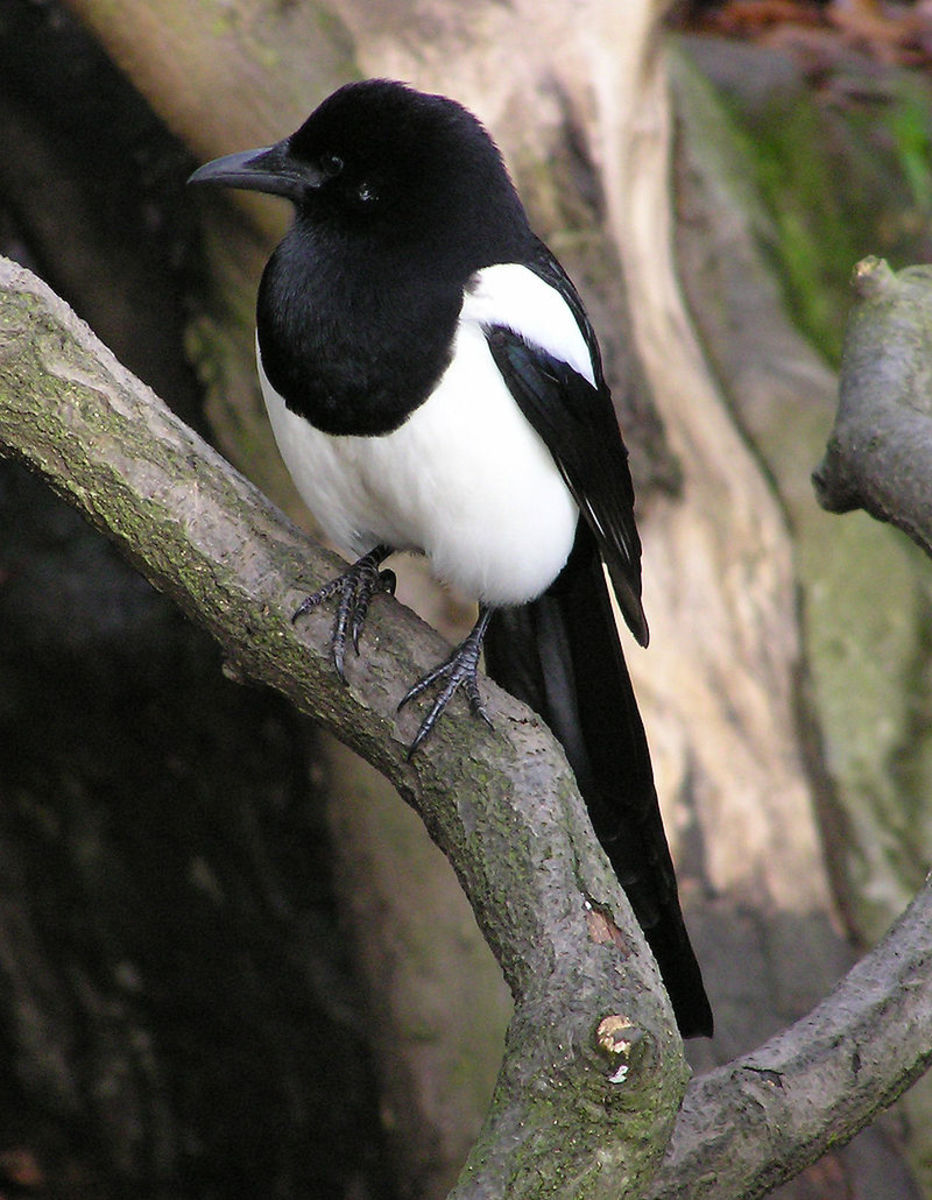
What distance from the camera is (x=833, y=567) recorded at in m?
2.98

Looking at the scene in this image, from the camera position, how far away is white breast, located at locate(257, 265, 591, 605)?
1.53 meters

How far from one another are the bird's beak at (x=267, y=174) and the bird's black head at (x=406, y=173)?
18mm

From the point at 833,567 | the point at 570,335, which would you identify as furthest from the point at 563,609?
the point at 833,567

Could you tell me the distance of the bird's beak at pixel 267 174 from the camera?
64.7 inches

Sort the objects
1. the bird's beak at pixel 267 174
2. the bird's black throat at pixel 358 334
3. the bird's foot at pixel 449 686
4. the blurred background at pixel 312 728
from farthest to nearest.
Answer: the blurred background at pixel 312 728, the bird's beak at pixel 267 174, the bird's black throat at pixel 358 334, the bird's foot at pixel 449 686

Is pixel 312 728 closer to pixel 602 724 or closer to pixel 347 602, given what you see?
pixel 602 724

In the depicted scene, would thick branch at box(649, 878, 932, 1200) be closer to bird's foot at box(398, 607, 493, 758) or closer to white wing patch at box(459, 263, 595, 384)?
bird's foot at box(398, 607, 493, 758)

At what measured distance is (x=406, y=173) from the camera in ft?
5.23

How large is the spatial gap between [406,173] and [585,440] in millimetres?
360

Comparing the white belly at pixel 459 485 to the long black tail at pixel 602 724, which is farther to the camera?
the long black tail at pixel 602 724

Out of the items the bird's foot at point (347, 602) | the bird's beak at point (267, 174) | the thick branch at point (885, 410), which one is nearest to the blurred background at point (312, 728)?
the bird's beak at point (267, 174)

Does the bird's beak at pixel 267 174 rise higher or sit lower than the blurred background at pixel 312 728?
higher

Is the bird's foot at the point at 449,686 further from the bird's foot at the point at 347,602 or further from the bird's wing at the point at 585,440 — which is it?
the bird's wing at the point at 585,440

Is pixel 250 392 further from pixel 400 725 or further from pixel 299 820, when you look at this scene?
pixel 400 725
